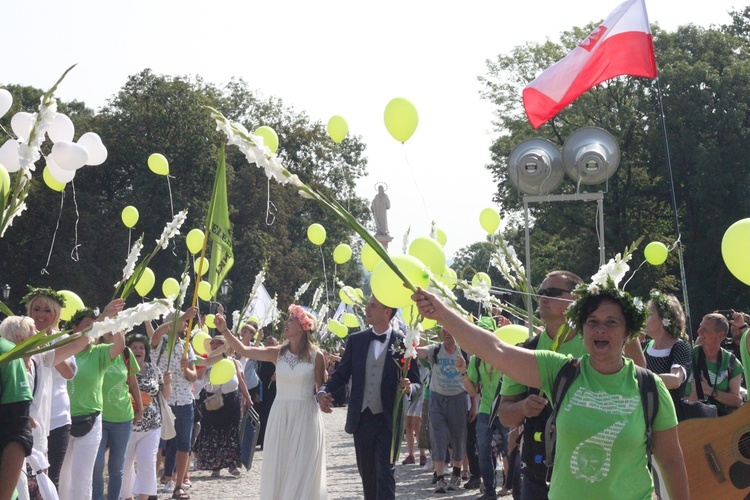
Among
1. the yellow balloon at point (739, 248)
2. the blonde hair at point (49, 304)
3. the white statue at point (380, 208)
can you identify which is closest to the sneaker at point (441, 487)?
the yellow balloon at point (739, 248)

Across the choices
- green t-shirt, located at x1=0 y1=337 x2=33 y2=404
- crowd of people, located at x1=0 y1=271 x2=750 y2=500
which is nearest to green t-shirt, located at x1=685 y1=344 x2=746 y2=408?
crowd of people, located at x1=0 y1=271 x2=750 y2=500

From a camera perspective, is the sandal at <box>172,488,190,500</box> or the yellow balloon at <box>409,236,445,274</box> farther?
the sandal at <box>172,488,190,500</box>

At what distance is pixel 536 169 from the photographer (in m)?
10.1

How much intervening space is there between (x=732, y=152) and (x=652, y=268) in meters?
4.79

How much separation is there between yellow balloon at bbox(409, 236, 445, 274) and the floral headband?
2.58 meters

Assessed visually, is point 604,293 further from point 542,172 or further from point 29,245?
point 29,245

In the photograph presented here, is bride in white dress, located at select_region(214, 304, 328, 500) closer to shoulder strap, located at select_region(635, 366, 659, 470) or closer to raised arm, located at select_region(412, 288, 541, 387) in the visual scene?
raised arm, located at select_region(412, 288, 541, 387)

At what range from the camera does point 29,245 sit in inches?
1626

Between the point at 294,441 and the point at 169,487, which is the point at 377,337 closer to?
the point at 294,441

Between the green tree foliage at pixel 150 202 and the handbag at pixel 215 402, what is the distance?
85.1 feet

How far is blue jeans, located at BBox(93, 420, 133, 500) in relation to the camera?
9.52 metres

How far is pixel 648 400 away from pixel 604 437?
0.88 ft

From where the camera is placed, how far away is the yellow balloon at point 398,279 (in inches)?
205

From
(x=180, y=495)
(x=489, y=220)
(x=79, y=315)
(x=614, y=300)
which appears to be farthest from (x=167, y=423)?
(x=614, y=300)
